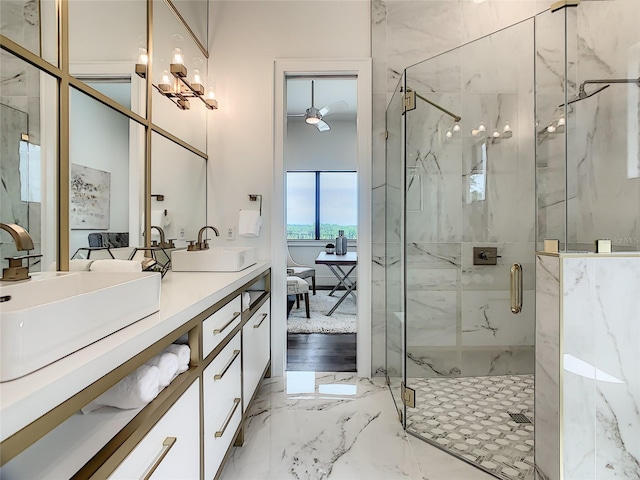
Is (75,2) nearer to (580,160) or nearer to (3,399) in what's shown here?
(3,399)

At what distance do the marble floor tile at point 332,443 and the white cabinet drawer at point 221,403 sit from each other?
258 millimetres

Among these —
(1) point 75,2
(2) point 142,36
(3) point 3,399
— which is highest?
(2) point 142,36

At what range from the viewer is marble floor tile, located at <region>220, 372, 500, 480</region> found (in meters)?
1.56

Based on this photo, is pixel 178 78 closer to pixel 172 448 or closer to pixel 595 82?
pixel 172 448

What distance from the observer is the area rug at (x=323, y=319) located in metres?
3.73

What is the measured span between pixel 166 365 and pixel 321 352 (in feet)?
7.56

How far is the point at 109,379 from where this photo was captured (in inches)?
26.2

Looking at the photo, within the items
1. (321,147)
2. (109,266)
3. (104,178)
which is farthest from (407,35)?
(321,147)

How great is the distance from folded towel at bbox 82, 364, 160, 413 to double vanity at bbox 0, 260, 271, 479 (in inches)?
0.7

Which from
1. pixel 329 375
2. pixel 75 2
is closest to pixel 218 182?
pixel 75 2

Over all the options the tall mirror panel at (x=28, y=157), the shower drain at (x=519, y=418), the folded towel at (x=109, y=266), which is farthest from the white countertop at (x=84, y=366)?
the shower drain at (x=519, y=418)

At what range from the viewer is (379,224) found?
2.59 m

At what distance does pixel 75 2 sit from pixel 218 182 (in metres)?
1.44

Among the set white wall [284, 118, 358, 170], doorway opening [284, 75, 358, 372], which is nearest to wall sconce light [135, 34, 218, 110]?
doorway opening [284, 75, 358, 372]
